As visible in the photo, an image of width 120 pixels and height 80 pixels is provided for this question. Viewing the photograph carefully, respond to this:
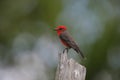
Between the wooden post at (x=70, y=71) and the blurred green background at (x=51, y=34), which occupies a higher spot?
the blurred green background at (x=51, y=34)

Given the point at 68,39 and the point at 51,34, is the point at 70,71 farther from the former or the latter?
the point at 51,34

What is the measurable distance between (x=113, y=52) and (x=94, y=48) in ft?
1.60

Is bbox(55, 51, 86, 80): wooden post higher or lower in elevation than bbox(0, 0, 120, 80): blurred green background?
lower

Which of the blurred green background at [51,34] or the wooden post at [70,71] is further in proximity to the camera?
the blurred green background at [51,34]

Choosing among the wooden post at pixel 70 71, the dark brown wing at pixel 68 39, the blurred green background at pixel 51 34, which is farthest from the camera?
the blurred green background at pixel 51 34

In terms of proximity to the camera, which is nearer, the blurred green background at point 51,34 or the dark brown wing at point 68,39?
the dark brown wing at point 68,39

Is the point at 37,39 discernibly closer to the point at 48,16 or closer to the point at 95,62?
the point at 48,16

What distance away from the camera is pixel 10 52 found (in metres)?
16.7

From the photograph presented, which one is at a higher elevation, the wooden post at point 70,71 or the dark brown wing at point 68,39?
the dark brown wing at point 68,39

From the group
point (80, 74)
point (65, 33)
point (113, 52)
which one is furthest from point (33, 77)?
point (80, 74)

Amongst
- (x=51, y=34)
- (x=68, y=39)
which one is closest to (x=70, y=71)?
(x=68, y=39)

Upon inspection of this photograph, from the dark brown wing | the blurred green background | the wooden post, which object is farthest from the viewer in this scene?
the blurred green background

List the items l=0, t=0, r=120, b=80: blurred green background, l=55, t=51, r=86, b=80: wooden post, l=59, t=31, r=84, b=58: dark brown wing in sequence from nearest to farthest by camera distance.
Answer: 1. l=55, t=51, r=86, b=80: wooden post
2. l=59, t=31, r=84, b=58: dark brown wing
3. l=0, t=0, r=120, b=80: blurred green background

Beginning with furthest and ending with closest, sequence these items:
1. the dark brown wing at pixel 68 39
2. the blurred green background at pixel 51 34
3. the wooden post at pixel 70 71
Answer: the blurred green background at pixel 51 34
the dark brown wing at pixel 68 39
the wooden post at pixel 70 71
